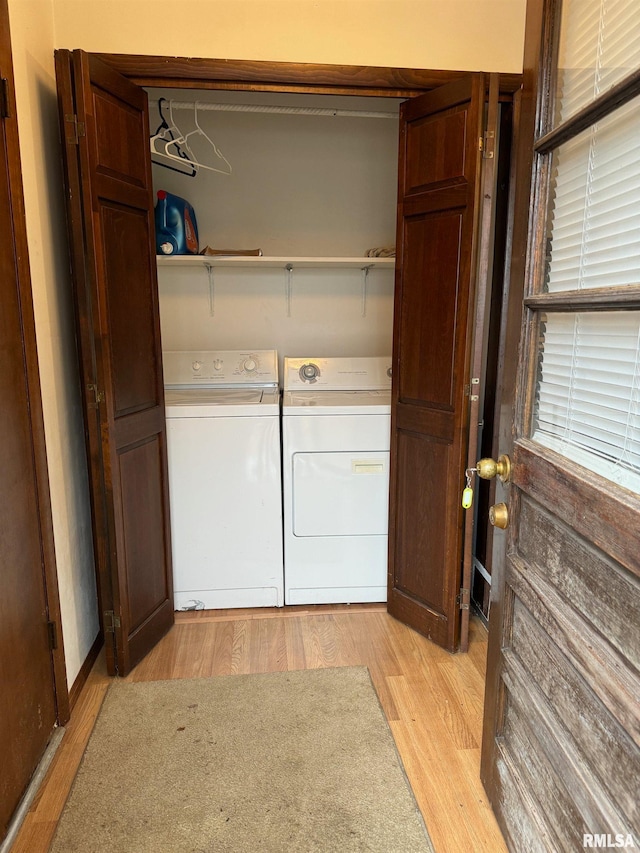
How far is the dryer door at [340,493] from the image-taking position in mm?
2355

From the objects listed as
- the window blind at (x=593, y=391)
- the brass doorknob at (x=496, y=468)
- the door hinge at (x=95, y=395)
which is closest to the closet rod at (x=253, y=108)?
the door hinge at (x=95, y=395)

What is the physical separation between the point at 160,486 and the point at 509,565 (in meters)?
1.43

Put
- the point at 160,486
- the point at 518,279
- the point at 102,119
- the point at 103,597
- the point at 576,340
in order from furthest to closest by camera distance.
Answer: the point at 160,486
the point at 103,597
the point at 102,119
the point at 518,279
the point at 576,340

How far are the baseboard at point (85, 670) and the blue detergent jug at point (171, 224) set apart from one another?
1.67 m

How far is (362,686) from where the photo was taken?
6.37ft

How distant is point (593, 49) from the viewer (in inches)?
37.2

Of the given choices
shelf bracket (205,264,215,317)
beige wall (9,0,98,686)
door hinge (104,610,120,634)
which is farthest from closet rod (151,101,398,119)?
door hinge (104,610,120,634)

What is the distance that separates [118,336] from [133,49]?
1030 mm

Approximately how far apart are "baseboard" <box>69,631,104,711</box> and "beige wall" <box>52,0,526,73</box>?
2171 millimetres

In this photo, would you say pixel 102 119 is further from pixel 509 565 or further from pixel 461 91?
pixel 509 565

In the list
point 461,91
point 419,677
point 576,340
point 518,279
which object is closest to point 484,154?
point 461,91

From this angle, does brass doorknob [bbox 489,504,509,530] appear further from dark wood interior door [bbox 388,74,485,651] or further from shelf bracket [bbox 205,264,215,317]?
shelf bracket [bbox 205,264,215,317]

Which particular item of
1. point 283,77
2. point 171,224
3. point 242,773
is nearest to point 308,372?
point 171,224

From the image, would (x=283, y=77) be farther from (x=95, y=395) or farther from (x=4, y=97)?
(x=95, y=395)
